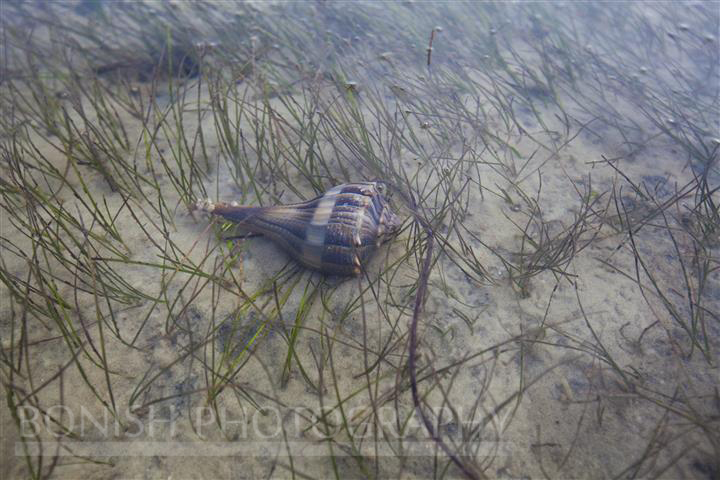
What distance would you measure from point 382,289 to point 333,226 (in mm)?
495

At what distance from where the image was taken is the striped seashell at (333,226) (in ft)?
7.40

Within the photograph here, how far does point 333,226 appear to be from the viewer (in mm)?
2266

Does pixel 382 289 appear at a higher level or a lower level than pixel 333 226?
lower

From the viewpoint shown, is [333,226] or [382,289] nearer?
[333,226]

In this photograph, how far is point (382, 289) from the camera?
2.40m

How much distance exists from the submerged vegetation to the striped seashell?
0.48 feet

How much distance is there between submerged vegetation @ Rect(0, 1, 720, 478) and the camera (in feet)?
5.87

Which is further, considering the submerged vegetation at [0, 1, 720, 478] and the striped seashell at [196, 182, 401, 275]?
the striped seashell at [196, 182, 401, 275]

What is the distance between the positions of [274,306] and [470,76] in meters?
3.73

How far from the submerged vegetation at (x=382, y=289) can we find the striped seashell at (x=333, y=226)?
0.15 m

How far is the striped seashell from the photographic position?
2.26m

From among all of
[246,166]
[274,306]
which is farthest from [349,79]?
[274,306]

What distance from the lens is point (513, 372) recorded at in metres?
2.05

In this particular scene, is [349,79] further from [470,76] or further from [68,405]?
[68,405]
